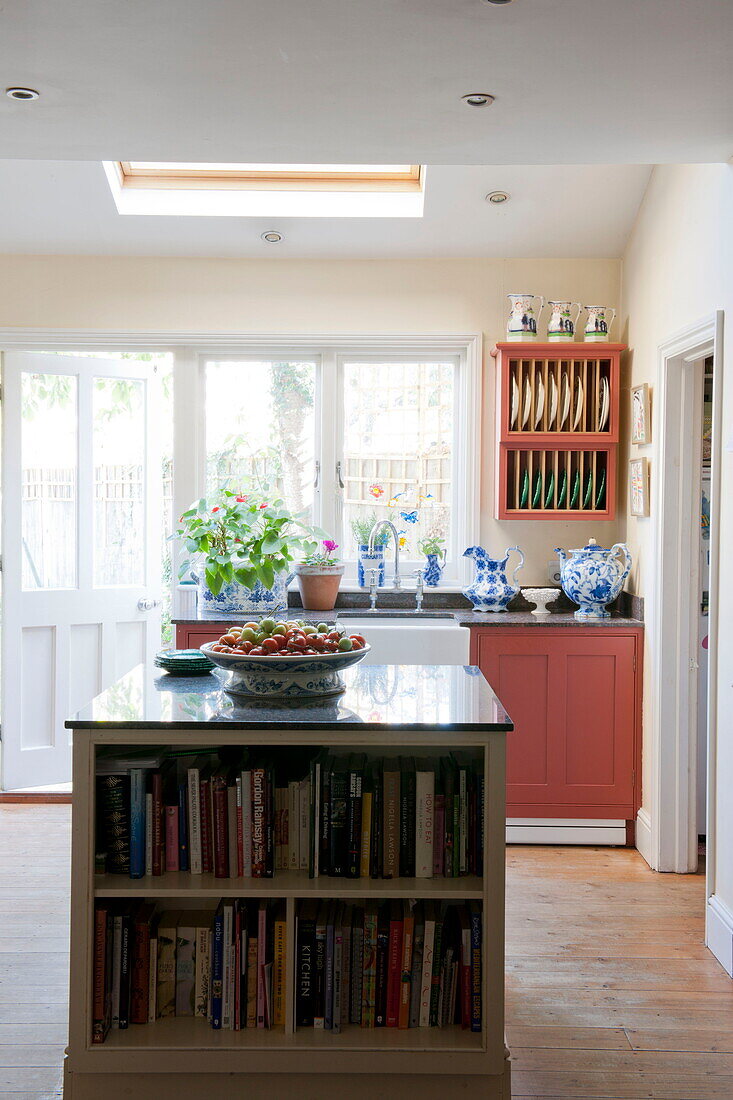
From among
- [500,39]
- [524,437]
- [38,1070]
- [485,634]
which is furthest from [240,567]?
[500,39]

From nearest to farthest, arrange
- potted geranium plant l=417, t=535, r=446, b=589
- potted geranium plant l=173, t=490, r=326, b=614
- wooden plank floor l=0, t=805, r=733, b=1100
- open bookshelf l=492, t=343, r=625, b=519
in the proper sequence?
wooden plank floor l=0, t=805, r=733, b=1100 < potted geranium plant l=173, t=490, r=326, b=614 < open bookshelf l=492, t=343, r=625, b=519 < potted geranium plant l=417, t=535, r=446, b=589

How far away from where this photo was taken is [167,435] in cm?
693

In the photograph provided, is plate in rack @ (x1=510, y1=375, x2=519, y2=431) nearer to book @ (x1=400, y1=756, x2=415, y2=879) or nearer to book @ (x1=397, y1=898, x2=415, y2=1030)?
book @ (x1=400, y1=756, x2=415, y2=879)

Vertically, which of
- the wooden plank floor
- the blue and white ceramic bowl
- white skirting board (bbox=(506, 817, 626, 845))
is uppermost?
the blue and white ceramic bowl

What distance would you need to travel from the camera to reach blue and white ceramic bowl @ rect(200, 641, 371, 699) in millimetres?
2381

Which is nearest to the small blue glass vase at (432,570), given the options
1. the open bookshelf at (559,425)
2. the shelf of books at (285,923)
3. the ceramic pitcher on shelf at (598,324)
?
the open bookshelf at (559,425)

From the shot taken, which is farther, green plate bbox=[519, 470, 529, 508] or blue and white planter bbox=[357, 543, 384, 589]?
blue and white planter bbox=[357, 543, 384, 589]

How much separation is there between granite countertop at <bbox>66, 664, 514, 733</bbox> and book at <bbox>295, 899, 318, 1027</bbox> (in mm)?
480

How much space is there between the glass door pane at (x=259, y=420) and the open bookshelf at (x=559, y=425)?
0.97 metres

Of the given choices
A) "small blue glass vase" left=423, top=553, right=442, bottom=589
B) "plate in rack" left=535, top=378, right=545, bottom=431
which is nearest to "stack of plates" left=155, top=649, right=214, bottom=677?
"small blue glass vase" left=423, top=553, right=442, bottom=589

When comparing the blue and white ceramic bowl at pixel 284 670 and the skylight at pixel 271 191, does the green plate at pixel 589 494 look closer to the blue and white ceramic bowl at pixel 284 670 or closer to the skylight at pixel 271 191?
the skylight at pixel 271 191

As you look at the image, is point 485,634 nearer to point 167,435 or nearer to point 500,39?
point 500,39

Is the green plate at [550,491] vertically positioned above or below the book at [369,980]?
above

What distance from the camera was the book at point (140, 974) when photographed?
2.28 meters
